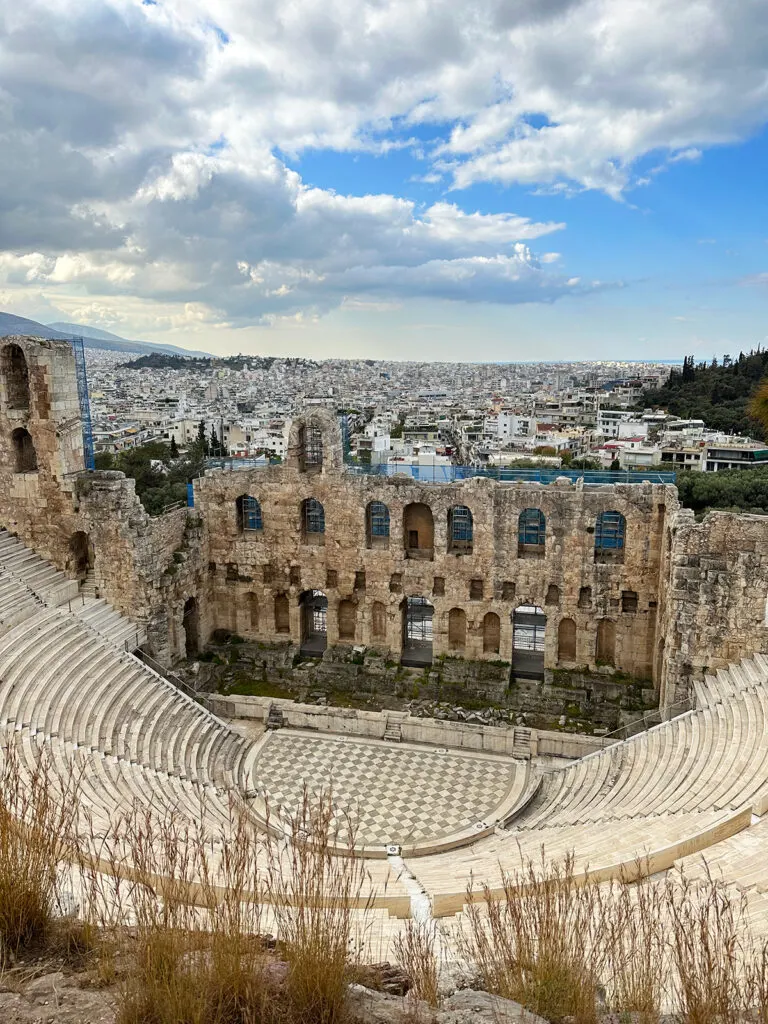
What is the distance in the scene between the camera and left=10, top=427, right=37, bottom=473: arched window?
24.6 meters

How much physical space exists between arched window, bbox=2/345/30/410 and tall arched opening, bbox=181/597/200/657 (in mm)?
9047

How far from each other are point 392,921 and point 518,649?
17.6 metres

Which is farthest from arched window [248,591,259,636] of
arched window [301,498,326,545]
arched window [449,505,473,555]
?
arched window [449,505,473,555]

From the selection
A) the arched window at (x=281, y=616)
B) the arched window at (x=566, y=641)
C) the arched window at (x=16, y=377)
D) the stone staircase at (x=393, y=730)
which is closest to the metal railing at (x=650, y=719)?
the arched window at (x=566, y=641)

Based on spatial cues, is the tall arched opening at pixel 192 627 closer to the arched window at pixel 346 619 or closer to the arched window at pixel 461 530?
the arched window at pixel 346 619

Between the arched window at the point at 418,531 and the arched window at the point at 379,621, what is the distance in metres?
2.26

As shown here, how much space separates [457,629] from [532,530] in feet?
14.7

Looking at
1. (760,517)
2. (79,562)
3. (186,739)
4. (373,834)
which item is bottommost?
(373,834)

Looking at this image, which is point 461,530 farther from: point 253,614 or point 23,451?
point 23,451

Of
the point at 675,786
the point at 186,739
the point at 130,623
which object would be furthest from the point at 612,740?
the point at 130,623

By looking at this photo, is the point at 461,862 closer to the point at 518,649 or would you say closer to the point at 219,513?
the point at 518,649

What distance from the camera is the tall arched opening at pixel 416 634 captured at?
2567 centimetres

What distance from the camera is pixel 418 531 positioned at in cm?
2612

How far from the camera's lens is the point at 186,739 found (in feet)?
65.0
